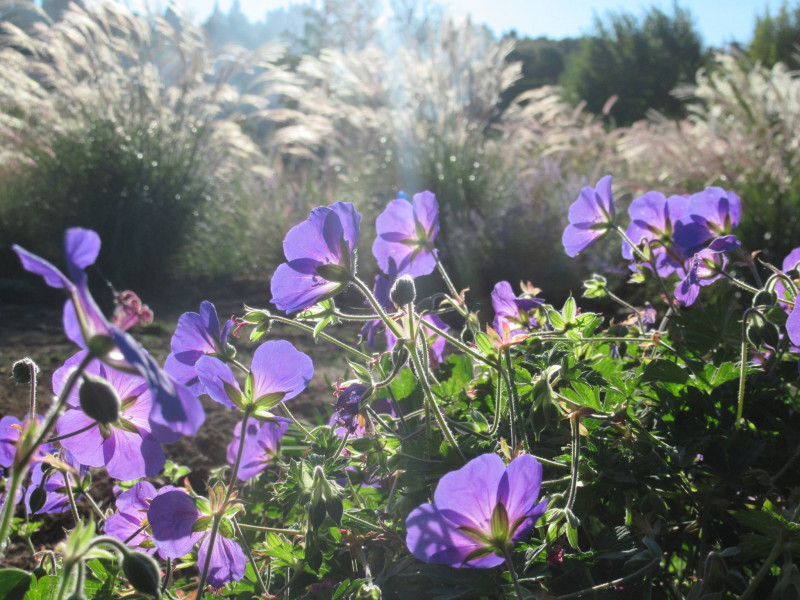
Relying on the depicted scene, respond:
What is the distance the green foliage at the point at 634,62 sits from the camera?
17922 millimetres

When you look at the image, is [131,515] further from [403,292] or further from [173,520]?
[403,292]

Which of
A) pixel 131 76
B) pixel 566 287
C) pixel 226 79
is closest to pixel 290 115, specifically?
pixel 226 79

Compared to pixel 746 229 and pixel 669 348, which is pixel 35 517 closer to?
pixel 669 348

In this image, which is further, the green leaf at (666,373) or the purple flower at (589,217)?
the purple flower at (589,217)

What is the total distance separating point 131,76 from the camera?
603 centimetres

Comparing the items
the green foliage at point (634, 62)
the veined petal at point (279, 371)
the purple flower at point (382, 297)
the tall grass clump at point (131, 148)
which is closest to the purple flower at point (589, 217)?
the purple flower at point (382, 297)

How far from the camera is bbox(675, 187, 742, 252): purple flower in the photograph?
1.02 m

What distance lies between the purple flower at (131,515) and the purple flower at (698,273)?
0.82 metres

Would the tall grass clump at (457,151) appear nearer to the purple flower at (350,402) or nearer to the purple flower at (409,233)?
the purple flower at (409,233)

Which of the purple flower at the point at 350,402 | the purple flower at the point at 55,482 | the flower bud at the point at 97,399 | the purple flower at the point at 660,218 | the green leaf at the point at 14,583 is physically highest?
the purple flower at the point at 660,218

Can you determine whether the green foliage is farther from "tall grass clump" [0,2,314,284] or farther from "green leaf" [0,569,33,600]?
"green leaf" [0,569,33,600]

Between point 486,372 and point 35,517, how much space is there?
1136 millimetres

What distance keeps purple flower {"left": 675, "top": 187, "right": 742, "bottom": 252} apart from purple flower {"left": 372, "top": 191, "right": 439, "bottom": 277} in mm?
404

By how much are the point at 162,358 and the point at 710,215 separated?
217cm
